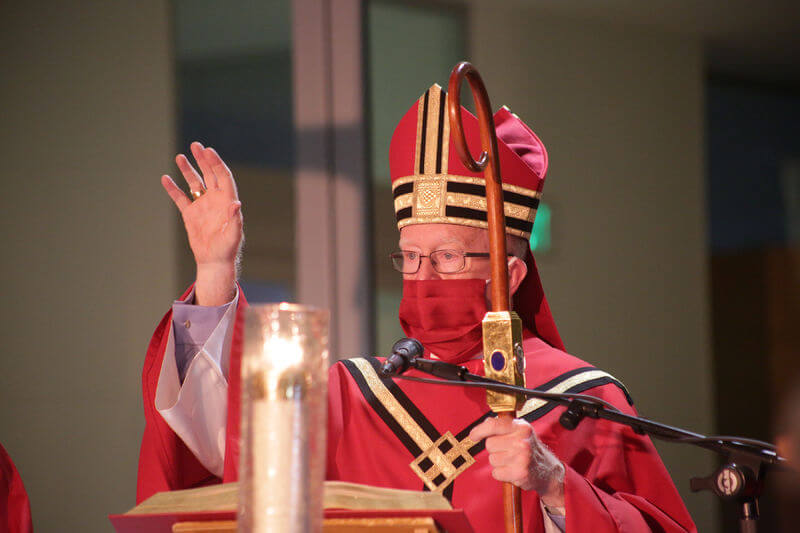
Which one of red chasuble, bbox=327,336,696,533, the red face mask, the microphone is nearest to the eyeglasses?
the red face mask

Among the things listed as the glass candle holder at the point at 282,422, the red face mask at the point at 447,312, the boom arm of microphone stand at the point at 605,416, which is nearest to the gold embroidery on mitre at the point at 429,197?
the red face mask at the point at 447,312

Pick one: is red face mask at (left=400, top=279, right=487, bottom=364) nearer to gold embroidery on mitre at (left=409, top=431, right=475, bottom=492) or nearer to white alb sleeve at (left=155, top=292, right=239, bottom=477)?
gold embroidery on mitre at (left=409, top=431, right=475, bottom=492)

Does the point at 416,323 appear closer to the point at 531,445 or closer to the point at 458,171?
the point at 458,171

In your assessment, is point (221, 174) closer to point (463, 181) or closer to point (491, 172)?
point (463, 181)

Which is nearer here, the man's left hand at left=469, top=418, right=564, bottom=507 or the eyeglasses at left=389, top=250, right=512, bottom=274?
the man's left hand at left=469, top=418, right=564, bottom=507

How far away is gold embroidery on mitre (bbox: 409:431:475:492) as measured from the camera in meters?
2.70

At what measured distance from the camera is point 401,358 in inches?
81.7

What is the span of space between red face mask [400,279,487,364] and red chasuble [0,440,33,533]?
112 cm

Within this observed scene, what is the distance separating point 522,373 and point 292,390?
753 millimetres

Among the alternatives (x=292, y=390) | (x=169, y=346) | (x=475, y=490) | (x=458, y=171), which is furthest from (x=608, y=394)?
(x=292, y=390)

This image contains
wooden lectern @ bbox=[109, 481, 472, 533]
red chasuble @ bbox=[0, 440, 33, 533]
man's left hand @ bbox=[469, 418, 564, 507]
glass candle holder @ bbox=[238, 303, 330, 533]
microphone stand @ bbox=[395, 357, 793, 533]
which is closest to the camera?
glass candle holder @ bbox=[238, 303, 330, 533]

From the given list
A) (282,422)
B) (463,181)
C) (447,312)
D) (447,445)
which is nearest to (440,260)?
(447,312)

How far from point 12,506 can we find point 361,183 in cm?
414

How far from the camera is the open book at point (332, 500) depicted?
1.57 metres
